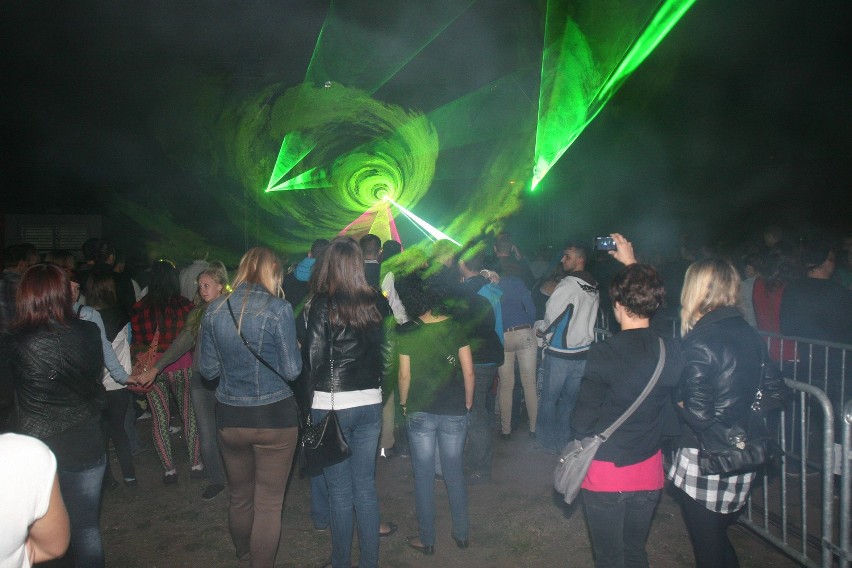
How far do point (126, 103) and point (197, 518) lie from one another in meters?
10.7

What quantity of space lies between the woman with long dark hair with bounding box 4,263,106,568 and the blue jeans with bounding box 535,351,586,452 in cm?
337

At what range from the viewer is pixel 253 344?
2688mm

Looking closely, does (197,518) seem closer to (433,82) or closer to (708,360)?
(708,360)

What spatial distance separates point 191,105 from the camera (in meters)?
12.3

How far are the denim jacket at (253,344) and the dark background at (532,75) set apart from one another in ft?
26.8

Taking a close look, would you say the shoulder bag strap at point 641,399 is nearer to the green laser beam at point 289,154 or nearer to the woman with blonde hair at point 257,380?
the woman with blonde hair at point 257,380

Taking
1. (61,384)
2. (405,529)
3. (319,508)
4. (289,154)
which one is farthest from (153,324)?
(289,154)

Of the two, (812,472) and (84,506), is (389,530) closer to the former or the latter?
(84,506)

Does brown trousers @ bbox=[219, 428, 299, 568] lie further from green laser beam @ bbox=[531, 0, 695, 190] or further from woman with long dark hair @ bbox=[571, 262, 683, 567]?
green laser beam @ bbox=[531, 0, 695, 190]

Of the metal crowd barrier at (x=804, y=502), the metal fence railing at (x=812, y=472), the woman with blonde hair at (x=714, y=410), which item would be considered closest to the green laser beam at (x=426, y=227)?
the metal fence railing at (x=812, y=472)

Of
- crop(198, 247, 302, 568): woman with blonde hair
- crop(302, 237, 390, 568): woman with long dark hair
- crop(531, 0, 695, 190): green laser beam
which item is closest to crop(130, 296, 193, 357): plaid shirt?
crop(198, 247, 302, 568): woman with blonde hair

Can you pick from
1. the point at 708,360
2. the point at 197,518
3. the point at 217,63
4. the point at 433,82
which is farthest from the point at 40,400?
the point at 433,82

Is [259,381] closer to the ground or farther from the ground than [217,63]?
closer to the ground

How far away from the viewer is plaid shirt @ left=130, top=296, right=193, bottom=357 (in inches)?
165
